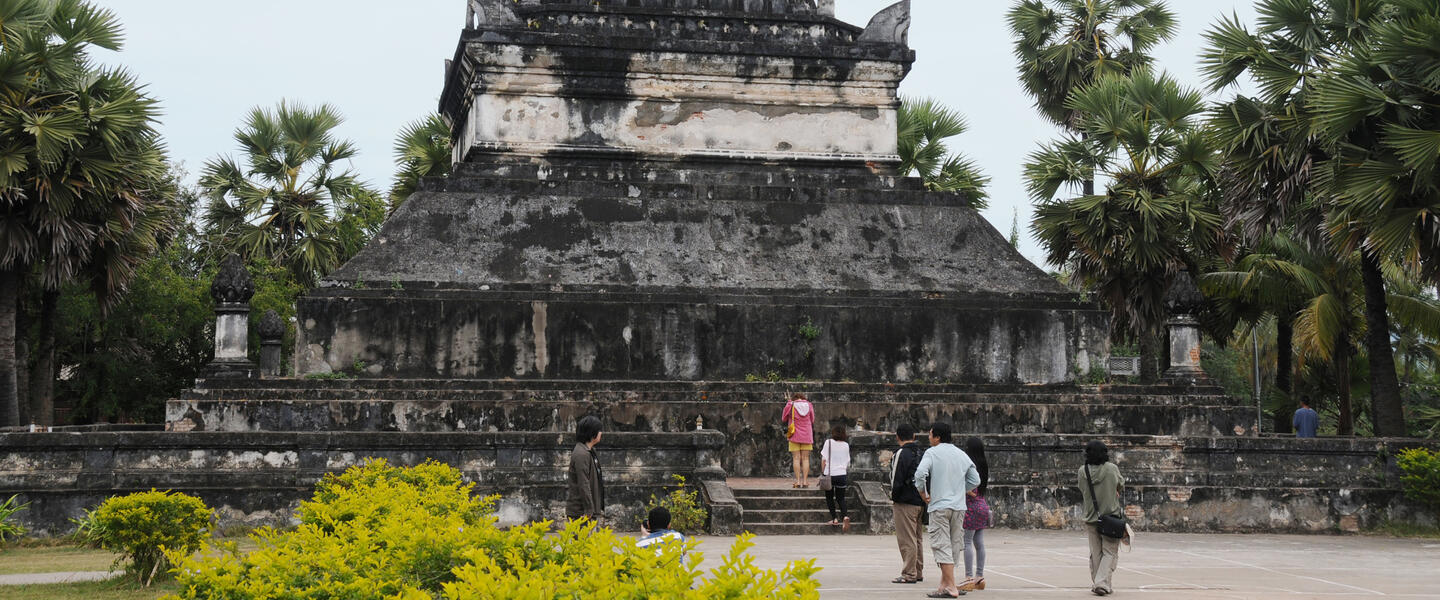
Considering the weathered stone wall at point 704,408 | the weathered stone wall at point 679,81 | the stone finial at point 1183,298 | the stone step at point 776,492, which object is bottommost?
the stone step at point 776,492

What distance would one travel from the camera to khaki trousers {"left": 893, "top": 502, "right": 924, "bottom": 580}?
9938 millimetres

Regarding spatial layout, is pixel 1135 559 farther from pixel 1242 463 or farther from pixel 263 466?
pixel 263 466

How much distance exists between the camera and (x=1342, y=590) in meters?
9.99

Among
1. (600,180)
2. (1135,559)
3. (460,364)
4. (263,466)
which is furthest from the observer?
(600,180)

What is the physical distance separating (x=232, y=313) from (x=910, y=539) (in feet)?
34.7

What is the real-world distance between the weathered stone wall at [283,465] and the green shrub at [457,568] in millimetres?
6835

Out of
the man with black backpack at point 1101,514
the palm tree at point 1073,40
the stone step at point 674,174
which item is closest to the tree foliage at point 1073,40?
the palm tree at point 1073,40

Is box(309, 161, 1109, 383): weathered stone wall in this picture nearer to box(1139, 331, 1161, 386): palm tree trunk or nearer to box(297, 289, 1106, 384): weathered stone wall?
box(297, 289, 1106, 384): weathered stone wall

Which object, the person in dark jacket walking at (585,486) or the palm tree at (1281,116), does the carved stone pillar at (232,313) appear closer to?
the person in dark jacket walking at (585,486)

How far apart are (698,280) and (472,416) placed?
377 cm

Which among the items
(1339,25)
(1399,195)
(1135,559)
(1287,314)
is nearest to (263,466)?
(1135,559)

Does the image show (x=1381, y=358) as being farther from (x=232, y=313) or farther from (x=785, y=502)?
(x=232, y=313)

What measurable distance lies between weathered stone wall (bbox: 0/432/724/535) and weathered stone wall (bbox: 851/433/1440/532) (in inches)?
92.9

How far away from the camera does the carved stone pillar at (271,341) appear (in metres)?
20.4
